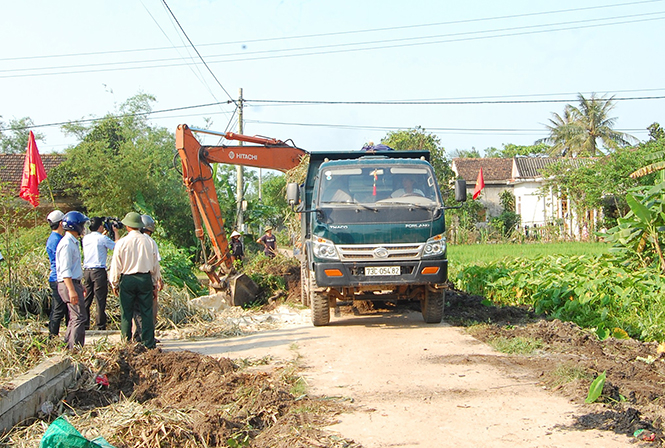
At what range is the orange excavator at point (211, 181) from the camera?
1260 centimetres

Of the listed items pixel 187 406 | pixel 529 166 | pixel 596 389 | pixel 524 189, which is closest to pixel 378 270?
pixel 596 389

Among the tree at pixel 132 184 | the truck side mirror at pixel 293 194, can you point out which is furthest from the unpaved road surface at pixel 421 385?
the tree at pixel 132 184

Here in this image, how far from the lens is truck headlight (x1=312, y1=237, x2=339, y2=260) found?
902 cm

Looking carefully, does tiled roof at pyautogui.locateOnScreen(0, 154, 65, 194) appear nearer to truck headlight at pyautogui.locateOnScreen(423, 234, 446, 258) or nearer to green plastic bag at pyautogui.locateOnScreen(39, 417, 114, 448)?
truck headlight at pyautogui.locateOnScreen(423, 234, 446, 258)

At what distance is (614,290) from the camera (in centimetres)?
916

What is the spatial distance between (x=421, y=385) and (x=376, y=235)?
321 centimetres

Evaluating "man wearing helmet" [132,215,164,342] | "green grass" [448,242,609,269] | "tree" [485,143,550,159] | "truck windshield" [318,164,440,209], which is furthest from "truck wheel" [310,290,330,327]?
"tree" [485,143,550,159]

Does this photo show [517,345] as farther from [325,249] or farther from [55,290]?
[55,290]

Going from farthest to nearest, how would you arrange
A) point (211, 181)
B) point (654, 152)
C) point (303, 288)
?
point (654, 152) < point (211, 181) < point (303, 288)

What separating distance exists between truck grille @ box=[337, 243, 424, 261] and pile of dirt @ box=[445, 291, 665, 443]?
152cm

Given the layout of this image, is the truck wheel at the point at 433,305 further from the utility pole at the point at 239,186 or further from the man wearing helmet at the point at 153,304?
the utility pole at the point at 239,186

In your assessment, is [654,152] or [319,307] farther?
[654,152]

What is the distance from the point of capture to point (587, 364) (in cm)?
647

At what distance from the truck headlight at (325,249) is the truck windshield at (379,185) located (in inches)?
27.5
